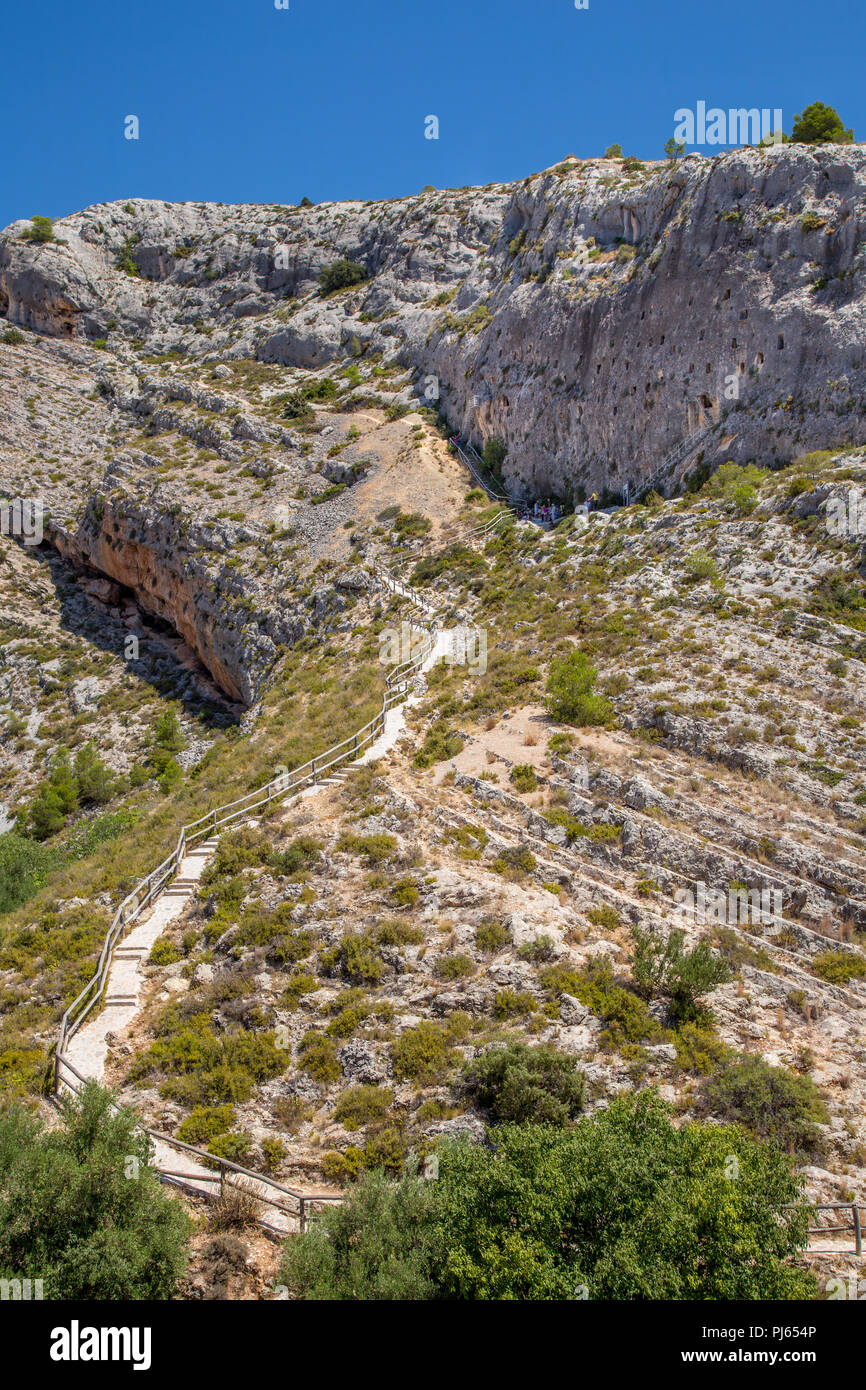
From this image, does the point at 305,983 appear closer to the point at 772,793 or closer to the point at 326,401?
the point at 772,793

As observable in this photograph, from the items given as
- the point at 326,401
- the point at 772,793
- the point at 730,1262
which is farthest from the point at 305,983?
the point at 326,401

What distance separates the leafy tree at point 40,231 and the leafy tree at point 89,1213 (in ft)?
279

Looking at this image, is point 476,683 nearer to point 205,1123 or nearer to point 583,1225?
point 205,1123

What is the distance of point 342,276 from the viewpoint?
74.9 meters

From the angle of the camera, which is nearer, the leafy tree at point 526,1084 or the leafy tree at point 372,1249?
the leafy tree at point 372,1249

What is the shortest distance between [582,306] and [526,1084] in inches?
1555

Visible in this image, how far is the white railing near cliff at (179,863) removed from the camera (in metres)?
10.9

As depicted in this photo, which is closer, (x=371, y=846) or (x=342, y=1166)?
(x=342, y=1166)

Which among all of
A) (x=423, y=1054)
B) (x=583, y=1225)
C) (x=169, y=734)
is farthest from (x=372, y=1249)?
(x=169, y=734)

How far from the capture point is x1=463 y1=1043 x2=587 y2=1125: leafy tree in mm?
11047

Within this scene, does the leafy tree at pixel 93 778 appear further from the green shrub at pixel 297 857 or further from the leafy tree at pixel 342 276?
the leafy tree at pixel 342 276

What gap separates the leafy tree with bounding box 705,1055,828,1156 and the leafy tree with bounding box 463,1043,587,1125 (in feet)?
6.32

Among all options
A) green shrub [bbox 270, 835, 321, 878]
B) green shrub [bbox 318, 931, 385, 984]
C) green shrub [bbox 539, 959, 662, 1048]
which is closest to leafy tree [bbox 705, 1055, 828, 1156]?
green shrub [bbox 539, 959, 662, 1048]

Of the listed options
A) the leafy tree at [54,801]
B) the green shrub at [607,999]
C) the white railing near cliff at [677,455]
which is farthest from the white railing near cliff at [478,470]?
the green shrub at [607,999]
